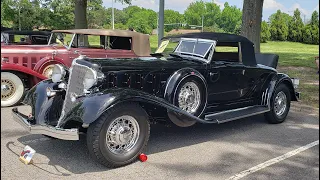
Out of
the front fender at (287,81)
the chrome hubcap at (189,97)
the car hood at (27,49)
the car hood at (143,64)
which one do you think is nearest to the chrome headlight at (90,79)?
the car hood at (143,64)

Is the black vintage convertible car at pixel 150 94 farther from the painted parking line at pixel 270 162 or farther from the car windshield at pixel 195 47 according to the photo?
the painted parking line at pixel 270 162

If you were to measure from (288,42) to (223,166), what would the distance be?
2463cm

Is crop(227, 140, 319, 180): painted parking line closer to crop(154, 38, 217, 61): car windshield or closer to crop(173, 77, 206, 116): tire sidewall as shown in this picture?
crop(173, 77, 206, 116): tire sidewall

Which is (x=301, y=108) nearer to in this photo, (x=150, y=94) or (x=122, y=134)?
(x=150, y=94)

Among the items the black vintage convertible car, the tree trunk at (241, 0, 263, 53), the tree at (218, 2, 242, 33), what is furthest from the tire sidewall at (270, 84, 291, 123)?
the tree at (218, 2, 242, 33)

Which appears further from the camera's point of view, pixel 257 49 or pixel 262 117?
pixel 257 49

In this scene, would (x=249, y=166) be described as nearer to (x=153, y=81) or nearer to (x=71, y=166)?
(x=153, y=81)

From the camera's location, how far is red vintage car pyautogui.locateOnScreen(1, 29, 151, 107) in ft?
24.8

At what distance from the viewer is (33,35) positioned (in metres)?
12.0

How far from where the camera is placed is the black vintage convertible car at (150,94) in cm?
404

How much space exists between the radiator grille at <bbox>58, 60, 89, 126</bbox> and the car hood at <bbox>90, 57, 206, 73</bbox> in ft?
0.62

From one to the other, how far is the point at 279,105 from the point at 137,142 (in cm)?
331

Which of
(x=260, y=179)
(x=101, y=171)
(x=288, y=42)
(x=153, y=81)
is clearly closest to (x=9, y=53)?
(x=153, y=81)

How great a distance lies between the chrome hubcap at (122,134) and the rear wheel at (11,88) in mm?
4172
